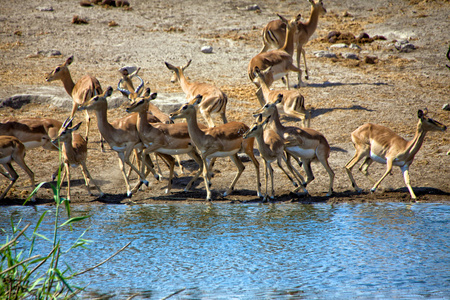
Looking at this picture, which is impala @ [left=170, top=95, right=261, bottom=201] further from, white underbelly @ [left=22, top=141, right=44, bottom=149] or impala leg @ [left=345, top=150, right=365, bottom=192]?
white underbelly @ [left=22, top=141, right=44, bottom=149]

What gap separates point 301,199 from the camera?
10.3 meters

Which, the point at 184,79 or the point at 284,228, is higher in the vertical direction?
the point at 184,79

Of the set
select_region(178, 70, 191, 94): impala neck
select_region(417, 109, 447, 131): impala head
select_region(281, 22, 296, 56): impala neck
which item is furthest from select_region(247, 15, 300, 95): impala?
select_region(417, 109, 447, 131): impala head

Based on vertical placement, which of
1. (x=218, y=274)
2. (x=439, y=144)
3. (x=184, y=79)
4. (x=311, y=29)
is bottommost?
(x=218, y=274)

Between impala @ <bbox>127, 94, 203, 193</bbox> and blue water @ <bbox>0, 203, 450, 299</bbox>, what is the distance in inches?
51.3

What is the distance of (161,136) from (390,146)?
4478 mm

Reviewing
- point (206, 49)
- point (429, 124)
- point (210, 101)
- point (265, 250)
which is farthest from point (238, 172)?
point (206, 49)

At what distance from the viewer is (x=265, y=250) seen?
7527 millimetres

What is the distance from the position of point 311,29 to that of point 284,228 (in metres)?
11.2

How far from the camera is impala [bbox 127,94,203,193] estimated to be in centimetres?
1074

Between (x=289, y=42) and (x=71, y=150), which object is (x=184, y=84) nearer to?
(x=289, y=42)

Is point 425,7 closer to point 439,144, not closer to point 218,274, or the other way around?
point 439,144

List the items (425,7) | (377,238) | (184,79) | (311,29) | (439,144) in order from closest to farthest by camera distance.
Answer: (377,238), (439,144), (184,79), (311,29), (425,7)

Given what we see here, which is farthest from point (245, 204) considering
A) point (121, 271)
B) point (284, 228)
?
point (121, 271)
